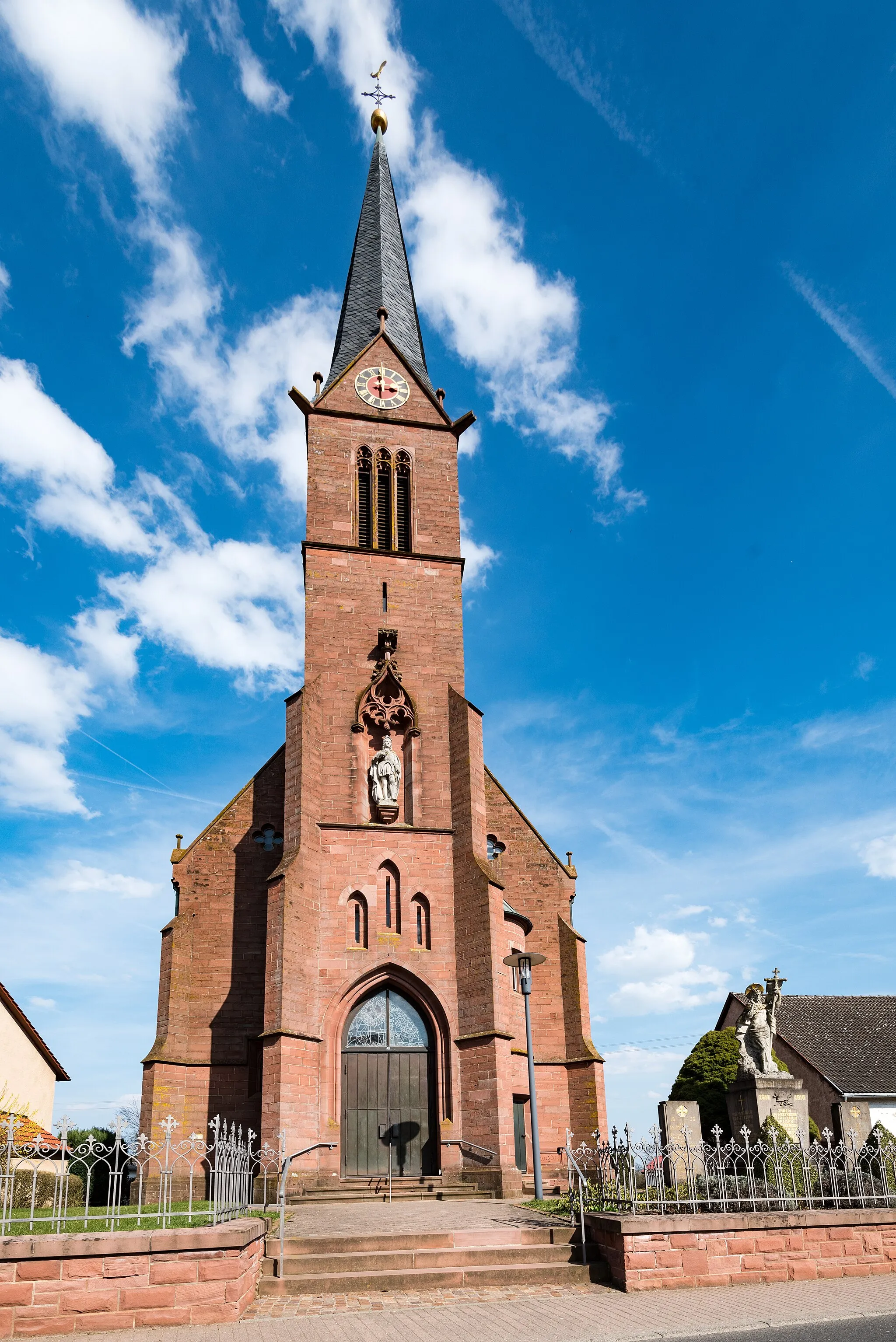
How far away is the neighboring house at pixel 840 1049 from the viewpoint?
3528 cm

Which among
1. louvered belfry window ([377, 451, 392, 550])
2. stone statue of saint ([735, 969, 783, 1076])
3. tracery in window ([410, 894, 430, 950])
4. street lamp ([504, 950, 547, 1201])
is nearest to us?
street lamp ([504, 950, 547, 1201])

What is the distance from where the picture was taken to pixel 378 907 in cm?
2148

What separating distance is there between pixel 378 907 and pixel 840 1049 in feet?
84.2

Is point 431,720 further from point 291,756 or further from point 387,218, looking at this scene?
point 387,218

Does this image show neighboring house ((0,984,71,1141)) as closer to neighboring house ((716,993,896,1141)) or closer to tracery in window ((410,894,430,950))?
tracery in window ((410,894,430,950))

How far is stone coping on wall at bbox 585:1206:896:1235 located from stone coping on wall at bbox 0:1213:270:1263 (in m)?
4.34

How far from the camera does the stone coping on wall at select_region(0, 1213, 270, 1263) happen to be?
8875 millimetres

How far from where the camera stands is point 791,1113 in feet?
52.1

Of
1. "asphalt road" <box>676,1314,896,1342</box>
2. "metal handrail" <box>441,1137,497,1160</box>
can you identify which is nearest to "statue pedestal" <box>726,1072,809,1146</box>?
"metal handrail" <box>441,1137,497,1160</box>

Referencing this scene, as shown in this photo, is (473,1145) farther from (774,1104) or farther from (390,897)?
(774,1104)

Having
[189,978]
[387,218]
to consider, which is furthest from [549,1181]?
[387,218]

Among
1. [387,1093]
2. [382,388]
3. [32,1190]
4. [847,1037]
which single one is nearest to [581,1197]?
[32,1190]

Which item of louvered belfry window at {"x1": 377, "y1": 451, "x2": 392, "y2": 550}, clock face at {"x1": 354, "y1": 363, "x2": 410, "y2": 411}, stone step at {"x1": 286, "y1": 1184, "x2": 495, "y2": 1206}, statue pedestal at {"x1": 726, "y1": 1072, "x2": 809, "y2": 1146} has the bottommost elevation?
stone step at {"x1": 286, "y1": 1184, "x2": 495, "y2": 1206}

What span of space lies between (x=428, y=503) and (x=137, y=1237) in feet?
67.5
